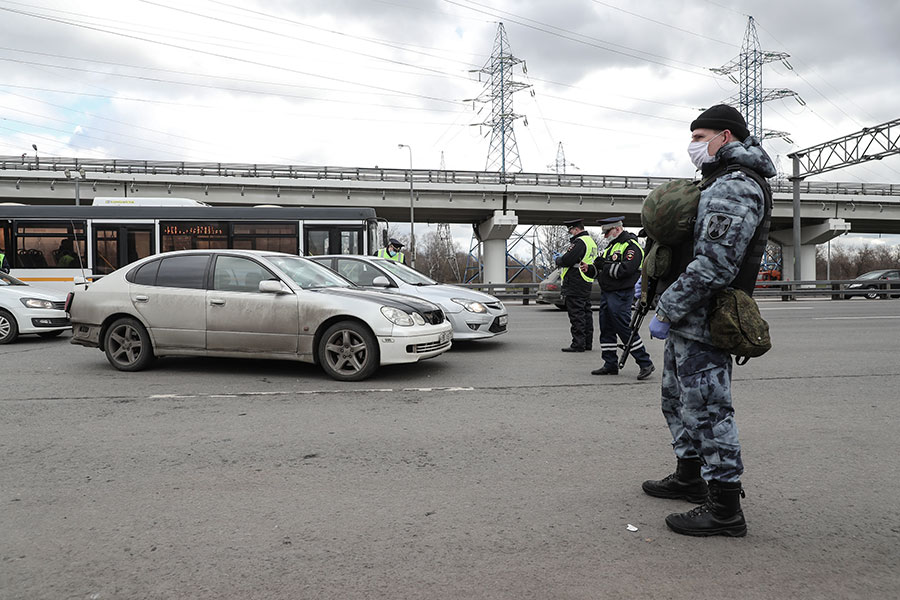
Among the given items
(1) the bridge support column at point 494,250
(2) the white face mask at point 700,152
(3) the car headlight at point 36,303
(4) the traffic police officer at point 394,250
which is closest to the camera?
(2) the white face mask at point 700,152

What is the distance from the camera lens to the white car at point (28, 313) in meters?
9.98

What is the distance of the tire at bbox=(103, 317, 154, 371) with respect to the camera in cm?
732

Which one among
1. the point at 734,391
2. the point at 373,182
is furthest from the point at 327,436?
the point at 373,182

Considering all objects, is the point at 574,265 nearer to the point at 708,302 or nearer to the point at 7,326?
the point at 708,302

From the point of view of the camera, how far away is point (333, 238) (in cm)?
1778

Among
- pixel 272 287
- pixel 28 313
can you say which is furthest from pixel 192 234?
pixel 272 287

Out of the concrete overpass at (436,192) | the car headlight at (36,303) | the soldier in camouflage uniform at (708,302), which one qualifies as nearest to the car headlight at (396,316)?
the soldier in camouflage uniform at (708,302)

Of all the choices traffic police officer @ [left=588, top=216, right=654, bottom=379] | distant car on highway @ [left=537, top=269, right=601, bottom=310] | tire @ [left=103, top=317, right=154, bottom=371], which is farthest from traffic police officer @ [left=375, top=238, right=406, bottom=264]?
traffic police officer @ [left=588, top=216, right=654, bottom=379]

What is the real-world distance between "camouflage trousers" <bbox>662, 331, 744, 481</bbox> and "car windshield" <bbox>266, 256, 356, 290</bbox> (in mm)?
4967

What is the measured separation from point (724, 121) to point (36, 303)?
1076 centimetres

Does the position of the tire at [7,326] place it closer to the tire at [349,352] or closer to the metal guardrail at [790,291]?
the tire at [349,352]

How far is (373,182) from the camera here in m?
39.3

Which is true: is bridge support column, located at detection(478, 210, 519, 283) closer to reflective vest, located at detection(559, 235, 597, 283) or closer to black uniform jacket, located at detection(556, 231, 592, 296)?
black uniform jacket, located at detection(556, 231, 592, 296)

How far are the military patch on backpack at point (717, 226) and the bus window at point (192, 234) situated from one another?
1631cm
